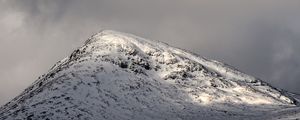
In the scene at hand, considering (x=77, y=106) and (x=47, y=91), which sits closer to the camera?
(x=77, y=106)

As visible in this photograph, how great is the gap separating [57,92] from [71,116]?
19016 millimetres

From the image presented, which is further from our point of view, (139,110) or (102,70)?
(102,70)

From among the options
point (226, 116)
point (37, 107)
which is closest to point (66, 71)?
point (37, 107)

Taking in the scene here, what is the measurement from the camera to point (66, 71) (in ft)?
616

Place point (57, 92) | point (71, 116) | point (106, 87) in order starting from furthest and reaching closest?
point (106, 87) → point (57, 92) → point (71, 116)

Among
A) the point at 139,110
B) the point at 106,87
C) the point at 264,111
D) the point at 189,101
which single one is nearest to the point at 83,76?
the point at 106,87

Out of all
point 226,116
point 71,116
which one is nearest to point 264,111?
point 226,116

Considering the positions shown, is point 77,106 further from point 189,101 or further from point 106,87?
point 189,101

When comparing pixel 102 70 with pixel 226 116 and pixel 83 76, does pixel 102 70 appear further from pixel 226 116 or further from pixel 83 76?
pixel 226 116

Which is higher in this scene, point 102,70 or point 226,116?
point 102,70

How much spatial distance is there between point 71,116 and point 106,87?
31.6 meters

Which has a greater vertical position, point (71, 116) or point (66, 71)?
point (66, 71)

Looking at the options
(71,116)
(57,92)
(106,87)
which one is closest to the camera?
(71,116)

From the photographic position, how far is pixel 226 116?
570ft
